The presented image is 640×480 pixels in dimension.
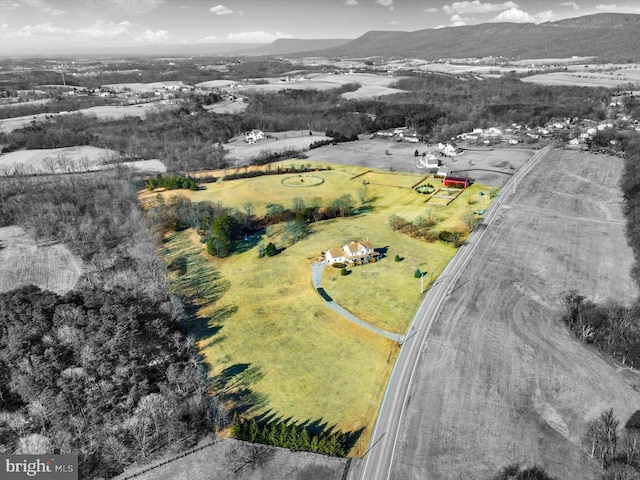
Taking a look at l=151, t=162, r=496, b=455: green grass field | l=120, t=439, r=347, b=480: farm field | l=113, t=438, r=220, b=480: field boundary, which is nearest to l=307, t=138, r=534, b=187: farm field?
l=151, t=162, r=496, b=455: green grass field

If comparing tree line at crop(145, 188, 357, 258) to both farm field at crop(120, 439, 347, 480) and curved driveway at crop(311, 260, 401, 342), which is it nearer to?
curved driveway at crop(311, 260, 401, 342)

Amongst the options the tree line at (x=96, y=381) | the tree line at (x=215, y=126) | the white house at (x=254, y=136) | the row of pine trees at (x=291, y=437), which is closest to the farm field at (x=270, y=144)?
the white house at (x=254, y=136)

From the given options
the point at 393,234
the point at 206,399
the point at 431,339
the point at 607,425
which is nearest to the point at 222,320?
the point at 206,399

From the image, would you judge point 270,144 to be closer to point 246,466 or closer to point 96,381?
point 96,381

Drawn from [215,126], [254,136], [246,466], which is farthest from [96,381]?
[215,126]

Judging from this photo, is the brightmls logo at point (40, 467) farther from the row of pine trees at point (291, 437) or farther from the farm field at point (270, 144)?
the farm field at point (270, 144)

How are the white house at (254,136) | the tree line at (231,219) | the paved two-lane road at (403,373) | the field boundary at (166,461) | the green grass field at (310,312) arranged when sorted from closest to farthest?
the field boundary at (166,461), the paved two-lane road at (403,373), the green grass field at (310,312), the tree line at (231,219), the white house at (254,136)

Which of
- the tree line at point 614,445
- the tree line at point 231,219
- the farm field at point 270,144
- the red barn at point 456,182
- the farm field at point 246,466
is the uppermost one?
the farm field at point 270,144
